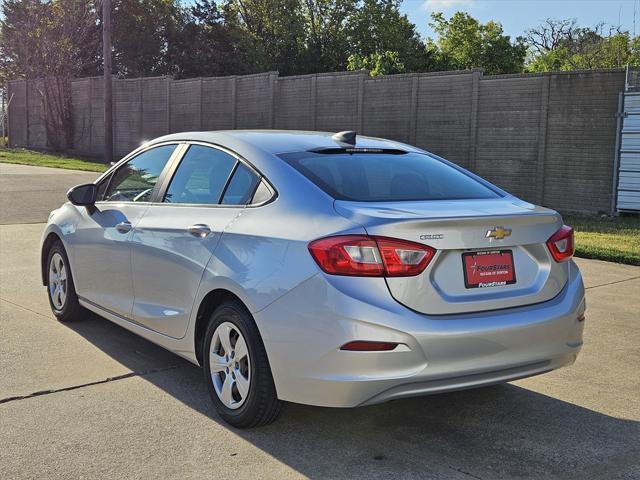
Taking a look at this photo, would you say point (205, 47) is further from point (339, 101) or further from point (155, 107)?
point (339, 101)

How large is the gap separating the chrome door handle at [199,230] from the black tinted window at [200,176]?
19 cm

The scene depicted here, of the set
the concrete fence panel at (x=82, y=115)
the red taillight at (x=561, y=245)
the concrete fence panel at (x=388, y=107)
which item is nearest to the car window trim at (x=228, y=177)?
the red taillight at (x=561, y=245)

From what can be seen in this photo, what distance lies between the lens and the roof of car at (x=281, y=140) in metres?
4.27

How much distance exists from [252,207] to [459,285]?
1208mm

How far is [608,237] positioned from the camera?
11078 mm

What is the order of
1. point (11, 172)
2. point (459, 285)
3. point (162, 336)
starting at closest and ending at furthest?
point (459, 285), point (162, 336), point (11, 172)

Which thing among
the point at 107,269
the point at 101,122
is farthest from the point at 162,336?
the point at 101,122

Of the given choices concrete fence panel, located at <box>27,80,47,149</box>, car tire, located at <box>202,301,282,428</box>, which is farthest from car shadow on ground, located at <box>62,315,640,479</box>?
concrete fence panel, located at <box>27,80,47,149</box>

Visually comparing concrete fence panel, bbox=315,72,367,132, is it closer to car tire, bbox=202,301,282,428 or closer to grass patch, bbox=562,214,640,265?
grass patch, bbox=562,214,640,265

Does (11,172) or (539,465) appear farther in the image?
(11,172)

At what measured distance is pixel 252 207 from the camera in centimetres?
395

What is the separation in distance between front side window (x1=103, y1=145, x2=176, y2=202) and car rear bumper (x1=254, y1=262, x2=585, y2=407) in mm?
1743

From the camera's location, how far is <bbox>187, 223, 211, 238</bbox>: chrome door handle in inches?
160

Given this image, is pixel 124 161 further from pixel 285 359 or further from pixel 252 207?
pixel 285 359
